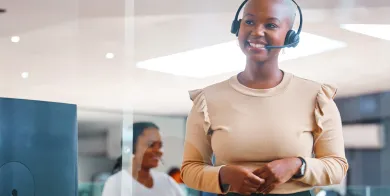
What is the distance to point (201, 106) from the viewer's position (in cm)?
187

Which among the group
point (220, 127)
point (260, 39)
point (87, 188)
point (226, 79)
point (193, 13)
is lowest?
point (87, 188)

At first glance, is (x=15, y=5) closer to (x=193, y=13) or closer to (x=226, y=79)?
(x=193, y=13)

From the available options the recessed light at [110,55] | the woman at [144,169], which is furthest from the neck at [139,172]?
the recessed light at [110,55]

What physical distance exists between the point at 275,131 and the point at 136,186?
657 mm

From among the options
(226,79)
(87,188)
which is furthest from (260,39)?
(87,188)

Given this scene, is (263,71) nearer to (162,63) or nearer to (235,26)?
(235,26)

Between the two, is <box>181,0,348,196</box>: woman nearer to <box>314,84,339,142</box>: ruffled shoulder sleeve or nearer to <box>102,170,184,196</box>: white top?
<box>314,84,339,142</box>: ruffled shoulder sleeve

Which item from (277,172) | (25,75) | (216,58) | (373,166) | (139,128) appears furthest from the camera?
(25,75)

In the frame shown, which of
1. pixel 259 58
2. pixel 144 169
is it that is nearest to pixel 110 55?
pixel 144 169

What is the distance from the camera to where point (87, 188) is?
2258 millimetres

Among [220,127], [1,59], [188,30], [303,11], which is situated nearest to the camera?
[220,127]

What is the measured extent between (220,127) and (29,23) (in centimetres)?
106

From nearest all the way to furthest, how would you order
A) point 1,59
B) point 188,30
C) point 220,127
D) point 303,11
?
point 220,127, point 303,11, point 188,30, point 1,59

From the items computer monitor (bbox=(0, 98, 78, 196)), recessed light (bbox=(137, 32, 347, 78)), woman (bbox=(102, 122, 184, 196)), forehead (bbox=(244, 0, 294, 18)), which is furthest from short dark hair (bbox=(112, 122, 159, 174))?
forehead (bbox=(244, 0, 294, 18))
